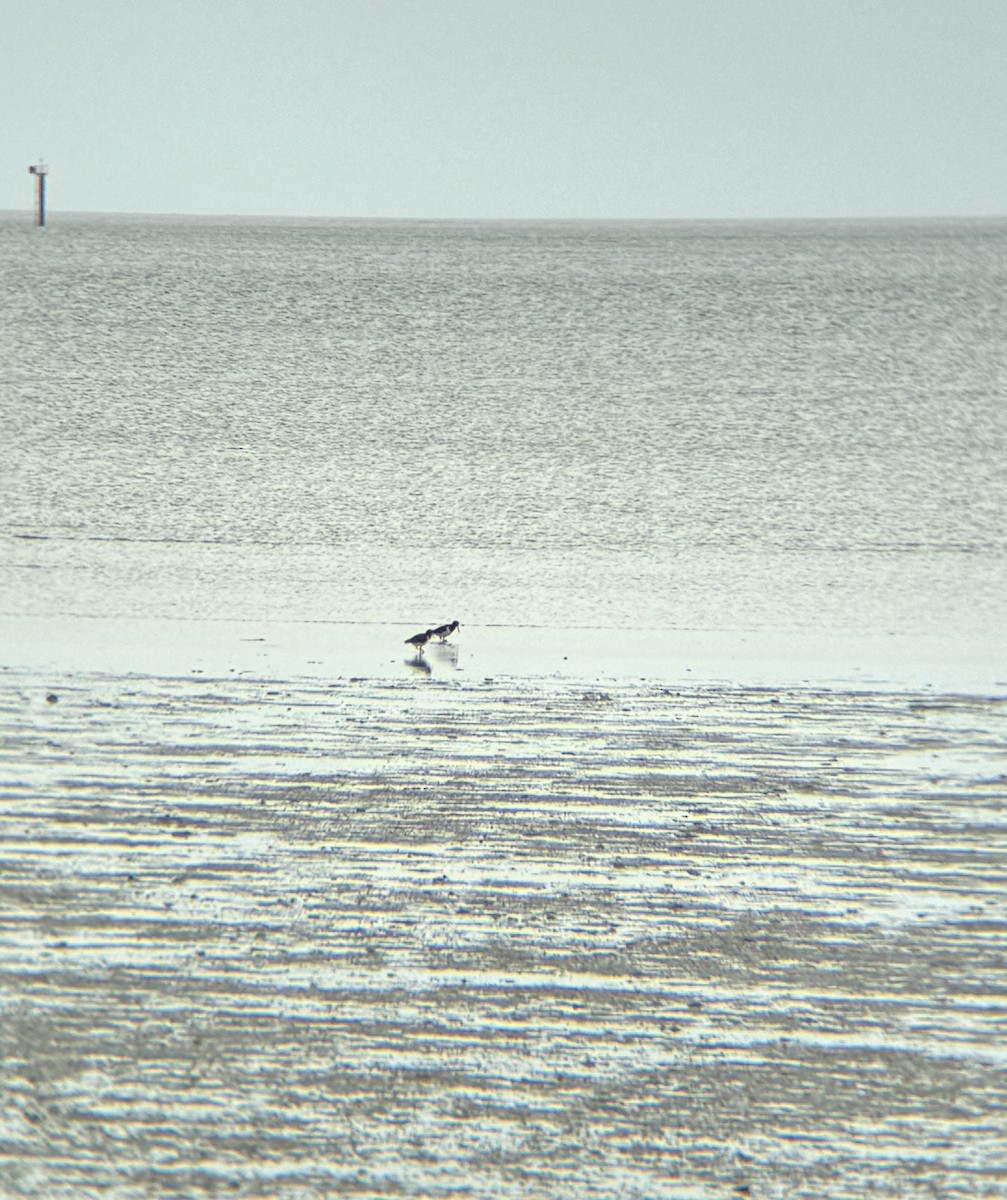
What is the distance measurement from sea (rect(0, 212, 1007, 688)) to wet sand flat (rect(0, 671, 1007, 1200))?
2429mm

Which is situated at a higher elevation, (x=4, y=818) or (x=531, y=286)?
(x=531, y=286)

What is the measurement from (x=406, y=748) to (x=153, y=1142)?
9.73 feet

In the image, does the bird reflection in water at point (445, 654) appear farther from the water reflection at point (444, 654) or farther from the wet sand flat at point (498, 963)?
the wet sand flat at point (498, 963)

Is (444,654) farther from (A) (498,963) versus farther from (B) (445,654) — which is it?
(A) (498,963)

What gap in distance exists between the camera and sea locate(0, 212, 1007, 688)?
9.50 meters

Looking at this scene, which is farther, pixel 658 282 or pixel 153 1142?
pixel 658 282

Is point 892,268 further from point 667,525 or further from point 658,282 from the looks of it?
point 667,525

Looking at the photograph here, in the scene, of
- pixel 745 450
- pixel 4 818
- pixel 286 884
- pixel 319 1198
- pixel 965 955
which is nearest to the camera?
pixel 319 1198

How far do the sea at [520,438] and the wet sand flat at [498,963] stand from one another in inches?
95.6

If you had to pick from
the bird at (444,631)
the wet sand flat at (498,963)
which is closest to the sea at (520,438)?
the bird at (444,631)

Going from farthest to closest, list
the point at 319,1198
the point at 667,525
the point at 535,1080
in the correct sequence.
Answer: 1. the point at 667,525
2. the point at 535,1080
3. the point at 319,1198

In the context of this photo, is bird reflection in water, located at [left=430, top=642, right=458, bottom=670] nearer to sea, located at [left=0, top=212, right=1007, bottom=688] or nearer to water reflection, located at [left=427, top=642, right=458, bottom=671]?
water reflection, located at [left=427, top=642, right=458, bottom=671]

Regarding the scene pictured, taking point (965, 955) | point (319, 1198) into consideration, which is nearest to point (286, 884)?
point (319, 1198)

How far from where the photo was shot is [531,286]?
22719 mm
